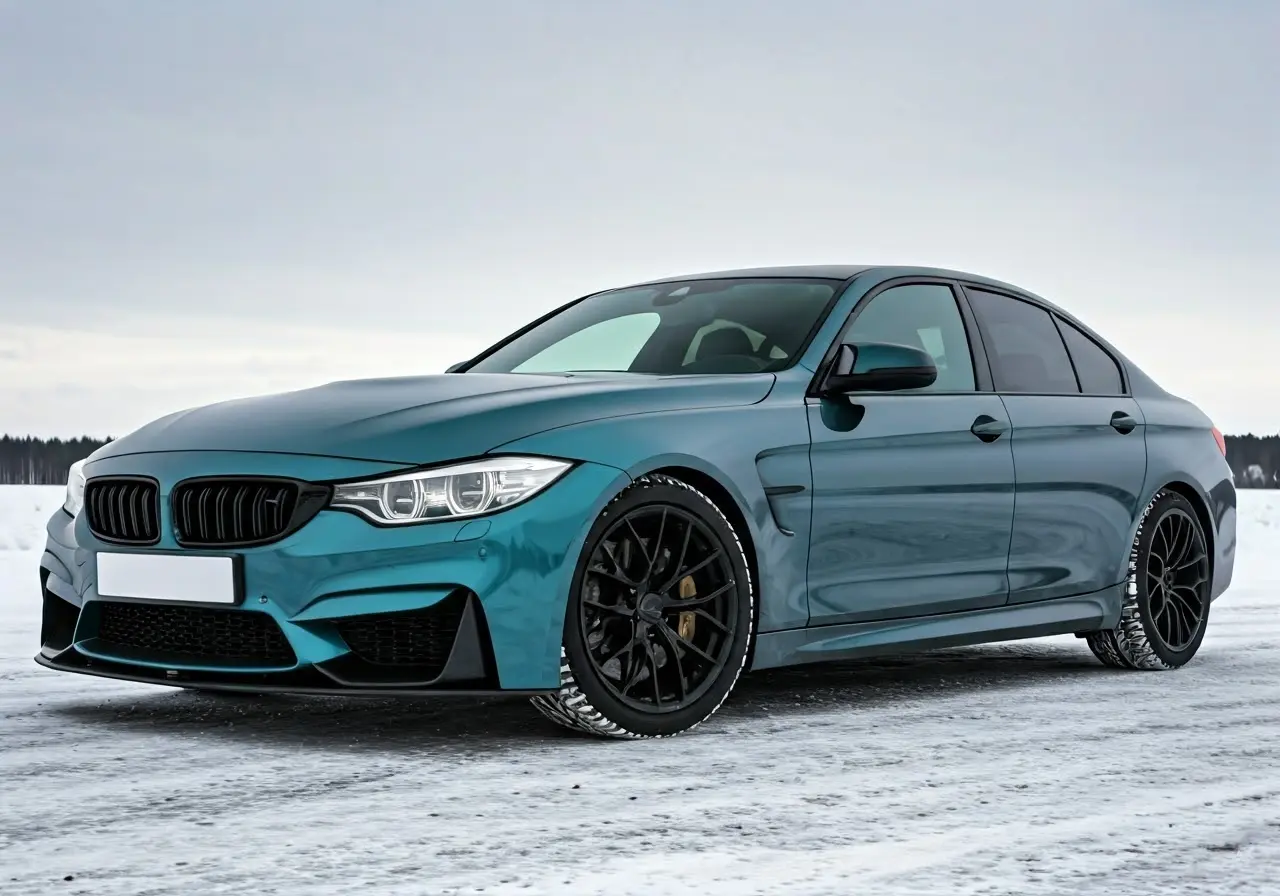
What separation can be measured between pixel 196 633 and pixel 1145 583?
4285 millimetres

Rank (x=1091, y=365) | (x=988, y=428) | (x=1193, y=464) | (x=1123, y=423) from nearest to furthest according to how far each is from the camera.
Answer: (x=988, y=428)
(x=1123, y=423)
(x=1091, y=365)
(x=1193, y=464)

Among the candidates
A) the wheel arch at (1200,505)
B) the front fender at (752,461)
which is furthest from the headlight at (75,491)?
the wheel arch at (1200,505)

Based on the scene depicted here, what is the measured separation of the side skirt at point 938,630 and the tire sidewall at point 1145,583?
0.48 feet

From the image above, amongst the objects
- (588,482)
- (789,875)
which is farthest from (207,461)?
(789,875)

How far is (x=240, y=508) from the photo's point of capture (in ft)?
18.1

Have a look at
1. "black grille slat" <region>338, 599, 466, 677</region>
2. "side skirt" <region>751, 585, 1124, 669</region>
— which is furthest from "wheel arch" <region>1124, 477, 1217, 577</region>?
"black grille slat" <region>338, 599, 466, 677</region>

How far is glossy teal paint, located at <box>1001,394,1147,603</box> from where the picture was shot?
286 inches

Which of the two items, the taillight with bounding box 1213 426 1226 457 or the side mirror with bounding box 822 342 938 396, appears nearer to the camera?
the side mirror with bounding box 822 342 938 396

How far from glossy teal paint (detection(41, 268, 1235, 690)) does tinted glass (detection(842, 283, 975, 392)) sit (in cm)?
8

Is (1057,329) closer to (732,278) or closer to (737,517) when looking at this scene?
(732,278)

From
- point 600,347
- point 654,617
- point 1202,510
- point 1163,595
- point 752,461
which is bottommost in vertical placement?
point 1163,595

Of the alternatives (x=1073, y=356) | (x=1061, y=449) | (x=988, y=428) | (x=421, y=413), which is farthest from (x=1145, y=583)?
(x=421, y=413)

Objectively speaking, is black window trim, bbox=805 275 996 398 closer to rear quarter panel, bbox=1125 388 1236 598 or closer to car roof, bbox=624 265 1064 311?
car roof, bbox=624 265 1064 311

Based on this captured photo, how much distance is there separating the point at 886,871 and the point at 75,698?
3.88 meters
